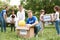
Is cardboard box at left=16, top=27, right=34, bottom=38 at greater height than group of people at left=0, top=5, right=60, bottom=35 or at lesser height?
lesser

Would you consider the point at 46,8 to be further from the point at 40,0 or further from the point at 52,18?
the point at 52,18

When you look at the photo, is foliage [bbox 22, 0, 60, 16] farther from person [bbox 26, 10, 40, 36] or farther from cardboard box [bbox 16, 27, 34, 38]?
cardboard box [bbox 16, 27, 34, 38]

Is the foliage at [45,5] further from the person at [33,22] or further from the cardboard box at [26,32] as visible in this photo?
the cardboard box at [26,32]

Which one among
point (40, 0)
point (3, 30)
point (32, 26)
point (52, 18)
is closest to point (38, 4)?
Answer: point (40, 0)

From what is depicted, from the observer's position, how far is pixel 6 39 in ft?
31.2

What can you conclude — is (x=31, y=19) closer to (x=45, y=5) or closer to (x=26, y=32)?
(x=26, y=32)

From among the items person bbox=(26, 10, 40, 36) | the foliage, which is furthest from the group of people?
the foliage

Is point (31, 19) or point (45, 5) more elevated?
point (31, 19)

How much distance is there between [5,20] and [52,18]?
8.83 ft

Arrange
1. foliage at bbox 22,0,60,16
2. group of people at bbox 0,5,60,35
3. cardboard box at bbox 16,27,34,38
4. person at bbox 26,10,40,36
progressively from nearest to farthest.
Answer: cardboard box at bbox 16,27,34,38
person at bbox 26,10,40,36
group of people at bbox 0,5,60,35
foliage at bbox 22,0,60,16

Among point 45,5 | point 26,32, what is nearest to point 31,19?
point 26,32

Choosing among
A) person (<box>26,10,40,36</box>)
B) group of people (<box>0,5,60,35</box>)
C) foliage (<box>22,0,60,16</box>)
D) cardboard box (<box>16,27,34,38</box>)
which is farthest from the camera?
foliage (<box>22,0,60,16</box>)

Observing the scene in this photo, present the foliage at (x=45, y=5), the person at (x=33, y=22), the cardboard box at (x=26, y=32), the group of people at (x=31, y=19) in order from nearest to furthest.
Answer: the cardboard box at (x=26, y=32)
the person at (x=33, y=22)
the group of people at (x=31, y=19)
the foliage at (x=45, y=5)

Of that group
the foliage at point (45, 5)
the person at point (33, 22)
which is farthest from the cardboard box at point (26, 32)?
the foliage at point (45, 5)
